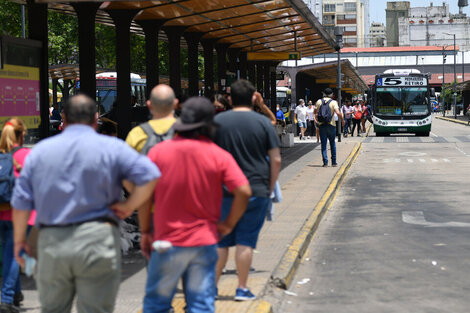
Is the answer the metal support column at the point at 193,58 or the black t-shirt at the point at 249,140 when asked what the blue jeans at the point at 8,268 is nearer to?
the black t-shirt at the point at 249,140

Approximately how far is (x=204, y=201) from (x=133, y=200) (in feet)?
1.52

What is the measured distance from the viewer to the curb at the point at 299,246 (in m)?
8.48

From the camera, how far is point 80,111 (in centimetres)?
461

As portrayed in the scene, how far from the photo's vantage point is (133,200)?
15.3ft

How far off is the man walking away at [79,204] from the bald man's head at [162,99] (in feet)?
4.31

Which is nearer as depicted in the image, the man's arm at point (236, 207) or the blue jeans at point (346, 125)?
the man's arm at point (236, 207)

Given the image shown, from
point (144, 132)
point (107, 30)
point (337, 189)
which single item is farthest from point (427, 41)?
point (144, 132)

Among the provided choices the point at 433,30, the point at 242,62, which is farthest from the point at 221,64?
the point at 433,30

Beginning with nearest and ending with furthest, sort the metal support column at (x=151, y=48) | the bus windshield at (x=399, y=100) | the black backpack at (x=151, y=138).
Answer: the black backpack at (x=151, y=138) → the metal support column at (x=151, y=48) → the bus windshield at (x=399, y=100)

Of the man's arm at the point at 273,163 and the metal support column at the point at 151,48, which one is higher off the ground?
the metal support column at the point at 151,48

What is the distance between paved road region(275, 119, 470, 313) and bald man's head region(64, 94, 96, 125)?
3521 millimetres

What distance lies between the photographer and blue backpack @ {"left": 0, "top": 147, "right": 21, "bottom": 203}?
7.02 m

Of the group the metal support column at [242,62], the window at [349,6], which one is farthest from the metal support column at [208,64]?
the window at [349,6]

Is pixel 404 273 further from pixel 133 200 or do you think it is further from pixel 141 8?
pixel 141 8
